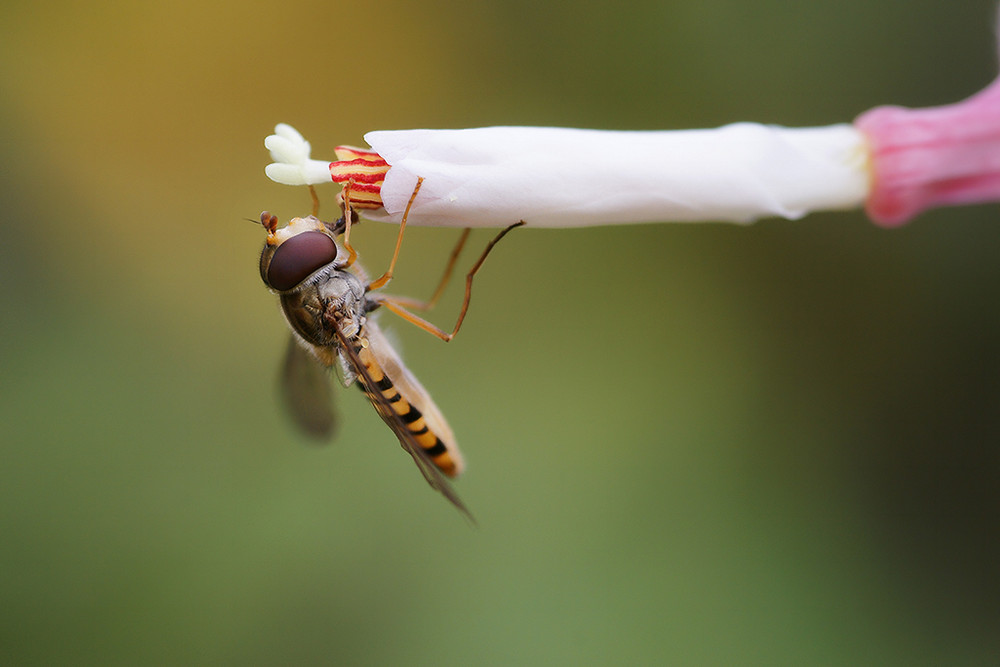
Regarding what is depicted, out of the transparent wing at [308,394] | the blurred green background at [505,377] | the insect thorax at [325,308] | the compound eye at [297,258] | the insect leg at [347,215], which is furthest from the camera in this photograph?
the blurred green background at [505,377]

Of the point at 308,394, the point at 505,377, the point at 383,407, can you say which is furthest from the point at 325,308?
the point at 505,377

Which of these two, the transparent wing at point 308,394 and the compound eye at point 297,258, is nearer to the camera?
the compound eye at point 297,258

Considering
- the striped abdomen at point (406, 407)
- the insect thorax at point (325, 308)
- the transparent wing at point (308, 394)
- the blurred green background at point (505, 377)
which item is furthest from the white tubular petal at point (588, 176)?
the blurred green background at point (505, 377)

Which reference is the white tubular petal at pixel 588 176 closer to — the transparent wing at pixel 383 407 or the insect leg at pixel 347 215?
the insect leg at pixel 347 215

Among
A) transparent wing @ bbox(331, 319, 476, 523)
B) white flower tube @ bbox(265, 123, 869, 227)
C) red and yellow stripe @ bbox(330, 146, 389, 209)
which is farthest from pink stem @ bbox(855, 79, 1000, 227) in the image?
transparent wing @ bbox(331, 319, 476, 523)

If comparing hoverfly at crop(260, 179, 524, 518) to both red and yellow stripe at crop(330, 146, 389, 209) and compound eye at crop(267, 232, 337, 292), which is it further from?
red and yellow stripe at crop(330, 146, 389, 209)

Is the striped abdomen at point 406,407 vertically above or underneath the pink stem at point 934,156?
underneath

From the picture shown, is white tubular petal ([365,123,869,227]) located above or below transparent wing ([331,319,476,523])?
above
